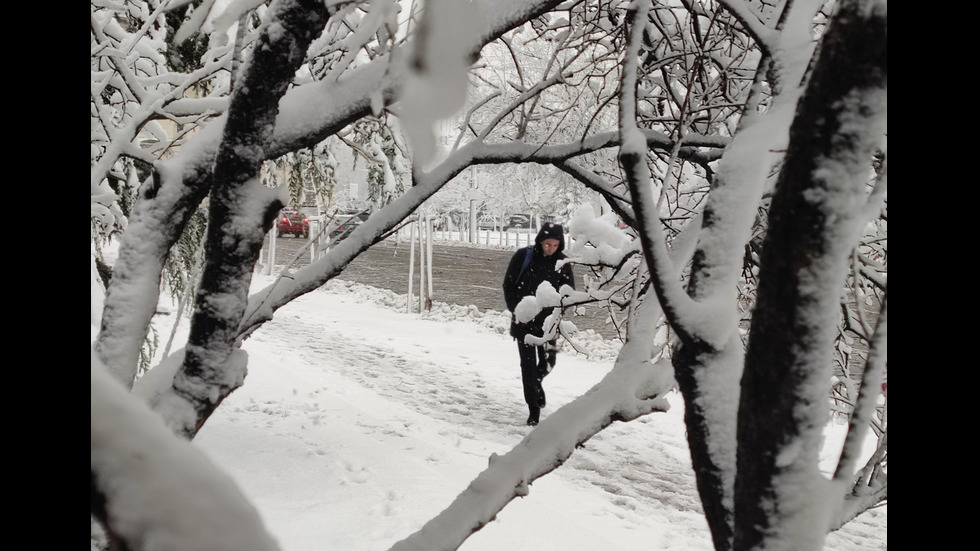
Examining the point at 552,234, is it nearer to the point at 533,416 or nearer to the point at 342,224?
the point at 533,416

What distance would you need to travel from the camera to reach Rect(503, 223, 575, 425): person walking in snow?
639 centimetres

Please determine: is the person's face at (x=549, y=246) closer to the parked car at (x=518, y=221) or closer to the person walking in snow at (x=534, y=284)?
the person walking in snow at (x=534, y=284)

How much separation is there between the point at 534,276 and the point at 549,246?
1.03 ft

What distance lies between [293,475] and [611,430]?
2914 millimetres

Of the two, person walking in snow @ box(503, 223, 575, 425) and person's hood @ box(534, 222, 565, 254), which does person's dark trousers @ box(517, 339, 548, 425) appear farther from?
person's hood @ box(534, 222, 565, 254)

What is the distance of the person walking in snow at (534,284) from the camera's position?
21.0 feet

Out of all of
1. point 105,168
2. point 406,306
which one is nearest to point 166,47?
point 105,168

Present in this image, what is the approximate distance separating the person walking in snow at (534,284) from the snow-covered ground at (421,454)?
365 millimetres

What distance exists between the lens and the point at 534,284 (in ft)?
21.2

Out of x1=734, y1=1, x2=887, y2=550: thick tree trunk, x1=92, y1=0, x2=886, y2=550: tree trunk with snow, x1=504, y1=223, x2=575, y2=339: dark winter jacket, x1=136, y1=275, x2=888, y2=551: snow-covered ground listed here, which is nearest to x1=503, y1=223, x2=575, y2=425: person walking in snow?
x1=504, y1=223, x2=575, y2=339: dark winter jacket

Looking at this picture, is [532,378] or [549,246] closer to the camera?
[532,378]

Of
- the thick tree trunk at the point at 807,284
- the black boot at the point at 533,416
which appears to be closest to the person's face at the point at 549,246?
the black boot at the point at 533,416

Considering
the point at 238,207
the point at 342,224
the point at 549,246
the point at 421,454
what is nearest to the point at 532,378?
the point at 549,246
